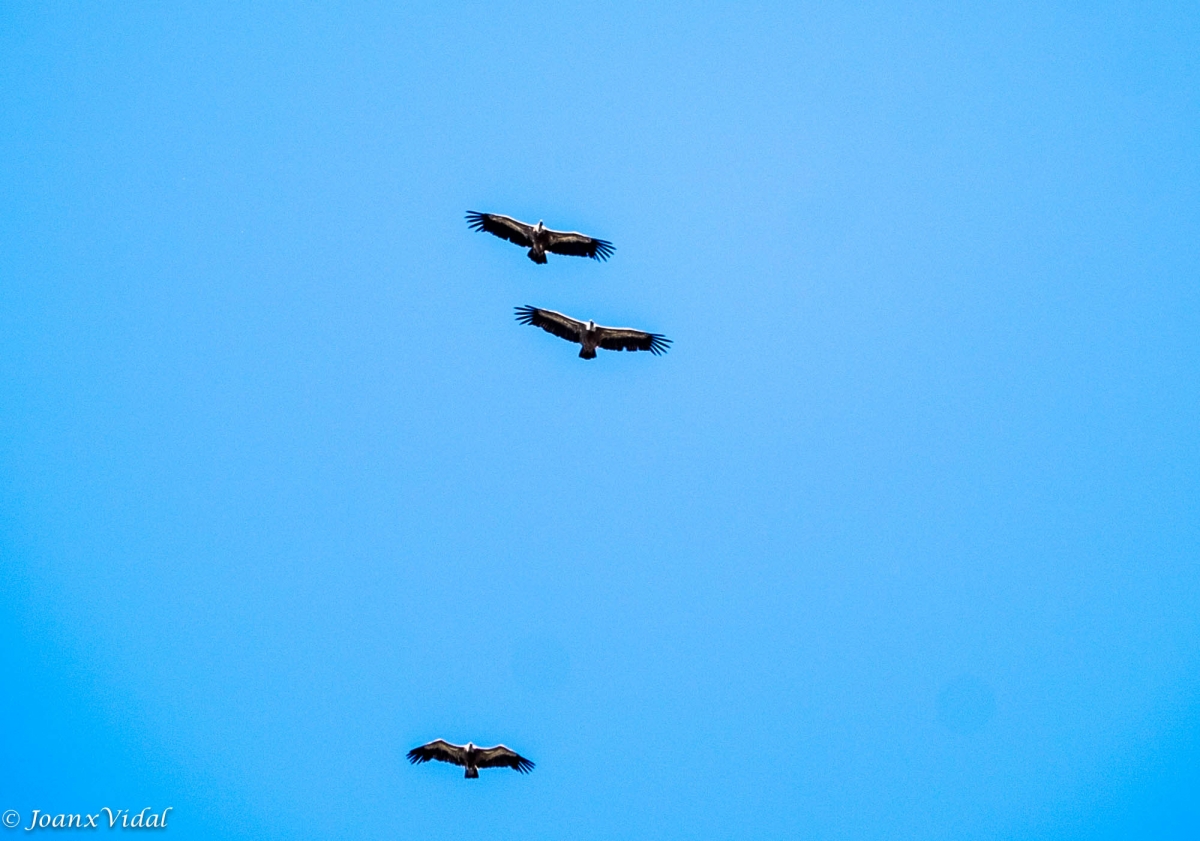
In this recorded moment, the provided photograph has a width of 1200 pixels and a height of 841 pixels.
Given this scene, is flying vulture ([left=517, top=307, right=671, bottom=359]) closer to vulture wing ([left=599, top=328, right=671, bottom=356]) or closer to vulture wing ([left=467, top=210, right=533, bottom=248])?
vulture wing ([left=599, top=328, right=671, bottom=356])

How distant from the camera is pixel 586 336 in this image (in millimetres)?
17562

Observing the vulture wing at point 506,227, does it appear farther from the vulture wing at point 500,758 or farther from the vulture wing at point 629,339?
the vulture wing at point 500,758

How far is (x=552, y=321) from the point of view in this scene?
17625 millimetres

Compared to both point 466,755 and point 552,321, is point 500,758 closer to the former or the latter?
point 466,755

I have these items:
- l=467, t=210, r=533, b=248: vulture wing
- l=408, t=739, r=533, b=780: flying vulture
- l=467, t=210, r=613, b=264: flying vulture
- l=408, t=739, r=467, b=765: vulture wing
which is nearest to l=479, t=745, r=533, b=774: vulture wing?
l=408, t=739, r=533, b=780: flying vulture

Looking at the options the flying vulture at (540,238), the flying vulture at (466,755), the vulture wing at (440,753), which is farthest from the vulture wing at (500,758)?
the flying vulture at (540,238)

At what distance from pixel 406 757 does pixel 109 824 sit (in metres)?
6.89

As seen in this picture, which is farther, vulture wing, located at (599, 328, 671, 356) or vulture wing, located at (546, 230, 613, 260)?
vulture wing, located at (599, 328, 671, 356)

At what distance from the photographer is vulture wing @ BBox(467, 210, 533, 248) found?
16922mm

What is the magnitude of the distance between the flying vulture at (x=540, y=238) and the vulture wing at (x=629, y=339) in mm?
1516

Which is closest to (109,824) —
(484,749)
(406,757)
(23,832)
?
(23,832)

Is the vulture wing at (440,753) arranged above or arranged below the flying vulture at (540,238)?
below

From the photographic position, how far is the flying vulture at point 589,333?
57.5 ft

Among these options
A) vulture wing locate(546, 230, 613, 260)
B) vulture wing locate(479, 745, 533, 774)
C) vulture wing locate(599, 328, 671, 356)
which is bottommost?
vulture wing locate(479, 745, 533, 774)
